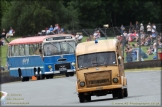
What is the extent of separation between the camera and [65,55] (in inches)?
1729

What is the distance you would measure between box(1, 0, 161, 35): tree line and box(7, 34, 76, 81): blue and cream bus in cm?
3755

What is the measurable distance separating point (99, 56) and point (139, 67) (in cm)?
2226

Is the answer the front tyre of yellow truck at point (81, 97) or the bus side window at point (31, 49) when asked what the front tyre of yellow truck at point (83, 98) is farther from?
the bus side window at point (31, 49)

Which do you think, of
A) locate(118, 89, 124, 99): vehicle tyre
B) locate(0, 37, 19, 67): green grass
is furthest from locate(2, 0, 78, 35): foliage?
locate(118, 89, 124, 99): vehicle tyre

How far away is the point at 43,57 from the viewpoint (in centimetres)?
4425

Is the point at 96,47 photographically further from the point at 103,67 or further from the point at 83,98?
the point at 83,98

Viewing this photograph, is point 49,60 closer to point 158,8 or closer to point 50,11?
point 50,11

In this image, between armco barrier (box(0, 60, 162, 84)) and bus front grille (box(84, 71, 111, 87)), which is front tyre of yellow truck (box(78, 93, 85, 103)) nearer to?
bus front grille (box(84, 71, 111, 87))

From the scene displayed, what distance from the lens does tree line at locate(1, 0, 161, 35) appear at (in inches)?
3366

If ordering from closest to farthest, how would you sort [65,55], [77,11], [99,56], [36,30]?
[99,56] < [65,55] < [36,30] < [77,11]

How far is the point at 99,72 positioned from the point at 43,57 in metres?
22.5

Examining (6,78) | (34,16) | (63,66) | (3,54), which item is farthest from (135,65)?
(34,16)

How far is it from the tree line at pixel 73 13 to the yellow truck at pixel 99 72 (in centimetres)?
6183

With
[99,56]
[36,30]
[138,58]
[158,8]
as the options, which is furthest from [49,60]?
[158,8]
